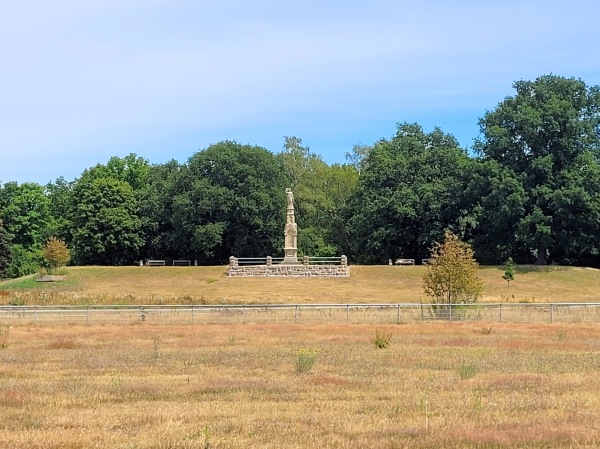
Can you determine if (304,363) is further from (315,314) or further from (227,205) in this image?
(227,205)

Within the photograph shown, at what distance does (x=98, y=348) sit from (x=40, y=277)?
45.1 meters

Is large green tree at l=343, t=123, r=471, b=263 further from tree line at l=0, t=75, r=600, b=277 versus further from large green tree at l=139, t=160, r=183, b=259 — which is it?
large green tree at l=139, t=160, r=183, b=259

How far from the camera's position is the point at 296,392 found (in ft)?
54.4

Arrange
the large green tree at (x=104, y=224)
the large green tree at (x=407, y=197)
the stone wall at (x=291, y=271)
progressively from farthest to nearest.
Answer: the large green tree at (x=104, y=224), the large green tree at (x=407, y=197), the stone wall at (x=291, y=271)

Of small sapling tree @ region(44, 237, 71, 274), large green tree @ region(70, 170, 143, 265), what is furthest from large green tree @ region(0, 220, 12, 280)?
small sapling tree @ region(44, 237, 71, 274)

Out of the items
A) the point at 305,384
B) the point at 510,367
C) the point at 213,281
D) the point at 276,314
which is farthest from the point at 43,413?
the point at 213,281

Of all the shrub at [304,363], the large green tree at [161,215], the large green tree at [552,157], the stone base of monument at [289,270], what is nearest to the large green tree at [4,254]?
the large green tree at [161,215]

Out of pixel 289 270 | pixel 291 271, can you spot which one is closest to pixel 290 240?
pixel 289 270

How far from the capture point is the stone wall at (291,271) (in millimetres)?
70750

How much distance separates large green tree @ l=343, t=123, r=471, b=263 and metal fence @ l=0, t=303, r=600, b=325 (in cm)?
4064

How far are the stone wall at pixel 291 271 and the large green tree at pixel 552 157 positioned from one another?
1680 centimetres

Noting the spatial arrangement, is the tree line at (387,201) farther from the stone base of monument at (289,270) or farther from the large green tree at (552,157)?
the stone base of monument at (289,270)

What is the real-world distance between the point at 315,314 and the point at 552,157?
44.2m

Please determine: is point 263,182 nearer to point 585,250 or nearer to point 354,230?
point 354,230
